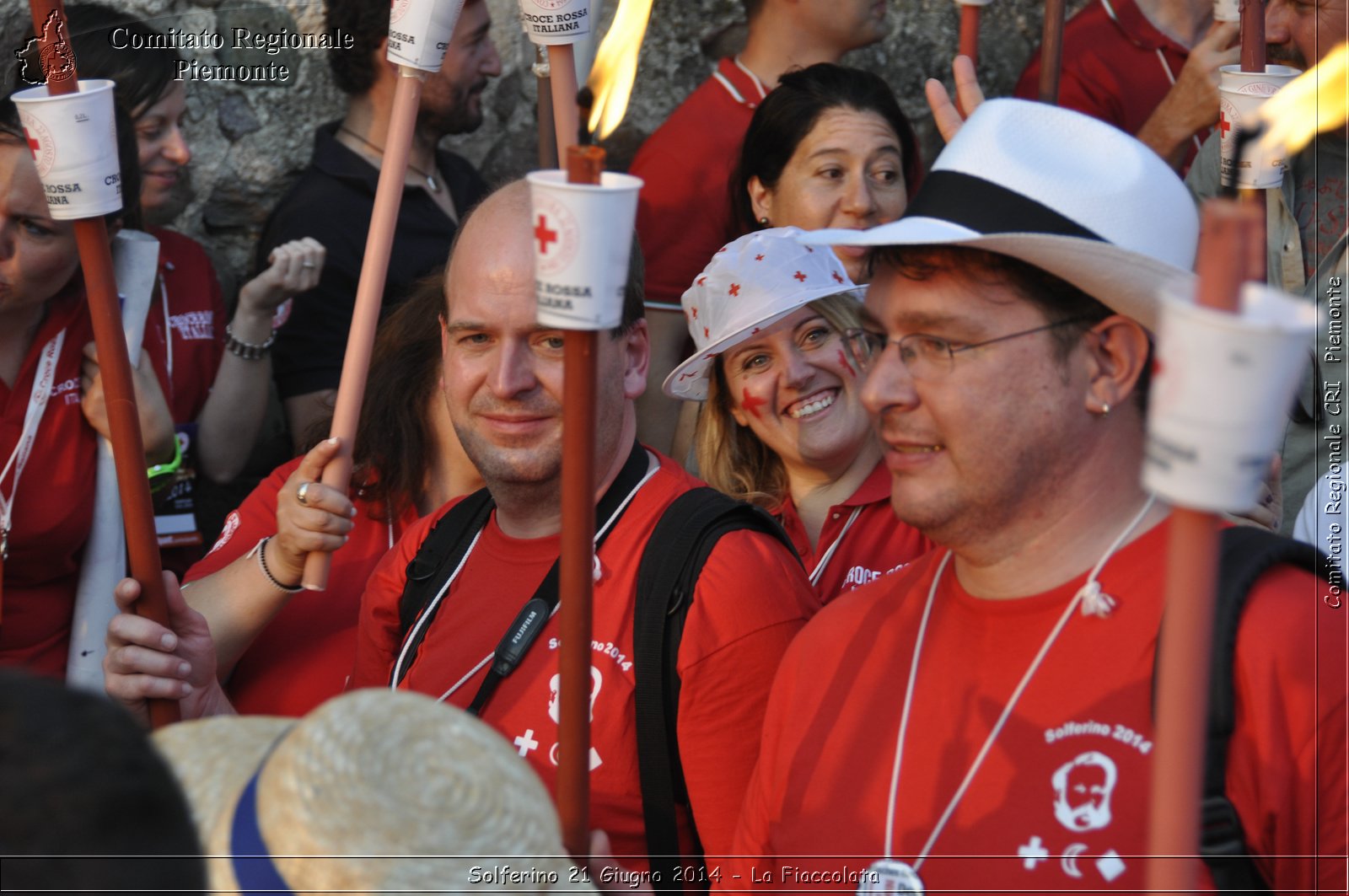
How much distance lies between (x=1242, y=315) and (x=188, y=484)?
3.17m

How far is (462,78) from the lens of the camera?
427 cm

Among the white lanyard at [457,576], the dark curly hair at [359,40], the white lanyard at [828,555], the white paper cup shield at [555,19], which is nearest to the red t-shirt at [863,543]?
the white lanyard at [828,555]

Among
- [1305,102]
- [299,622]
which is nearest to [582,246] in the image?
[1305,102]

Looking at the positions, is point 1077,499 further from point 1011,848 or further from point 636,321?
point 636,321

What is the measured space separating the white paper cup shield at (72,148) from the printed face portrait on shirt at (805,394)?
1.44m

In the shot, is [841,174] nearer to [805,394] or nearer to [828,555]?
Answer: [805,394]

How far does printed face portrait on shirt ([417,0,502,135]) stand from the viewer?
423 centimetres

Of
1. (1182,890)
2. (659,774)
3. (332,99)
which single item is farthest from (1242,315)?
(332,99)

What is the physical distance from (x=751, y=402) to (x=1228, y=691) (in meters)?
1.66

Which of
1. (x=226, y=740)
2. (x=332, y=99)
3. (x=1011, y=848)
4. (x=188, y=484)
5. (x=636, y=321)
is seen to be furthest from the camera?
(x=332, y=99)

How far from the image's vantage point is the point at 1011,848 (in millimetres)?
1817

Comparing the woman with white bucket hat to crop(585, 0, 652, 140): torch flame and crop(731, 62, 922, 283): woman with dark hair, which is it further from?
crop(585, 0, 652, 140): torch flame

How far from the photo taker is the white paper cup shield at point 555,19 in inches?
88.3

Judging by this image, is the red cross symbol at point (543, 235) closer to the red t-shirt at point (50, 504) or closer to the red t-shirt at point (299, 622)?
the red t-shirt at point (299, 622)
